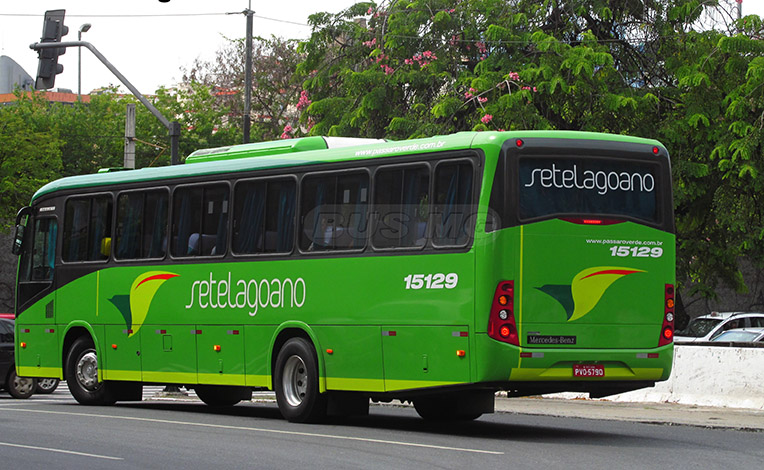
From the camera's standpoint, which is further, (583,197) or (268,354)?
(268,354)

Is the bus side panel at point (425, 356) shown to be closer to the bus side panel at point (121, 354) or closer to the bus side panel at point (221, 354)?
the bus side panel at point (221, 354)

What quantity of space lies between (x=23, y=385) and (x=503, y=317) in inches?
528

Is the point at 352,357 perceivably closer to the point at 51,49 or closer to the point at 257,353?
the point at 257,353

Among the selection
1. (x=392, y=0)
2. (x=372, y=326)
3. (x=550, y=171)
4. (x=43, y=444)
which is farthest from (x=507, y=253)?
(x=392, y=0)

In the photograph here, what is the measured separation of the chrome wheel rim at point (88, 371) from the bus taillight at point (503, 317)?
8.13 m

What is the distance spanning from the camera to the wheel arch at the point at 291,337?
15281mm

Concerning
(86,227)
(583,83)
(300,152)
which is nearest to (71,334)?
(86,227)

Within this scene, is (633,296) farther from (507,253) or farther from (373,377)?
(373,377)

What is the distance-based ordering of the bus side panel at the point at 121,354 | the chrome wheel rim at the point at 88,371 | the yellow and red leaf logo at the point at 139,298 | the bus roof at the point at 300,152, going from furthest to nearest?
the chrome wheel rim at the point at 88,371 → the bus side panel at the point at 121,354 → the yellow and red leaf logo at the point at 139,298 → the bus roof at the point at 300,152

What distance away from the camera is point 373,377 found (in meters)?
14.6

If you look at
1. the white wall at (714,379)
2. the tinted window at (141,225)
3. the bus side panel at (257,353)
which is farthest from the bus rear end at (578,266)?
the tinted window at (141,225)

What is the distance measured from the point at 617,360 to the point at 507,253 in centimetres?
175

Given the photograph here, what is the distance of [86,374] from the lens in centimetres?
1934

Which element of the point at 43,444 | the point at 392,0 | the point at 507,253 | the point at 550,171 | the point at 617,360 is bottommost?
the point at 43,444
